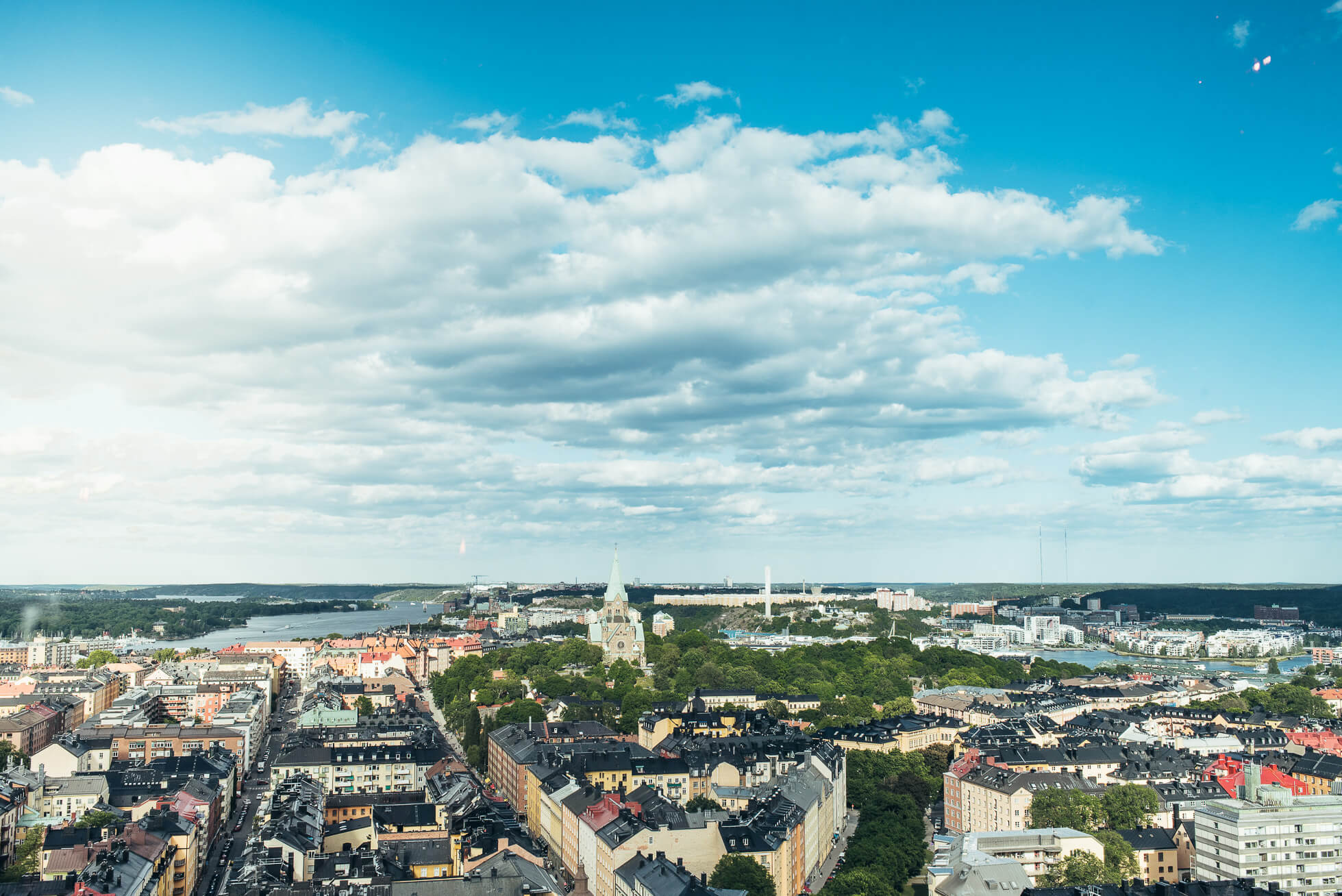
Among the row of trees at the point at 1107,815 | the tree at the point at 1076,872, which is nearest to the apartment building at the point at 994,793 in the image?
the row of trees at the point at 1107,815

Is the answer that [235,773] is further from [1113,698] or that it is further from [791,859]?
[1113,698]

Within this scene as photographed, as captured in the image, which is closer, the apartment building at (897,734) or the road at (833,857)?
the road at (833,857)

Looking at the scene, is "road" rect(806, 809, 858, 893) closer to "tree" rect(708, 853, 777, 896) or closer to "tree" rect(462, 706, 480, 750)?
"tree" rect(708, 853, 777, 896)

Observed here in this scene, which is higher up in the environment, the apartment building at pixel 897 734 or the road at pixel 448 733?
the apartment building at pixel 897 734

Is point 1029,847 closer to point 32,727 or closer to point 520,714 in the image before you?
point 520,714

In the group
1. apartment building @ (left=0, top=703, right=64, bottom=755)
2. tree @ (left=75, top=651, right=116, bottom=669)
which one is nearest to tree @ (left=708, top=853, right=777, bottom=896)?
apartment building @ (left=0, top=703, right=64, bottom=755)

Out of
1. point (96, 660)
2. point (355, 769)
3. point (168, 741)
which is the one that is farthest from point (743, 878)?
point (96, 660)

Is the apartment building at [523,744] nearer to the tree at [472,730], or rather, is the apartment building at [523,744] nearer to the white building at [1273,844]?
the tree at [472,730]
